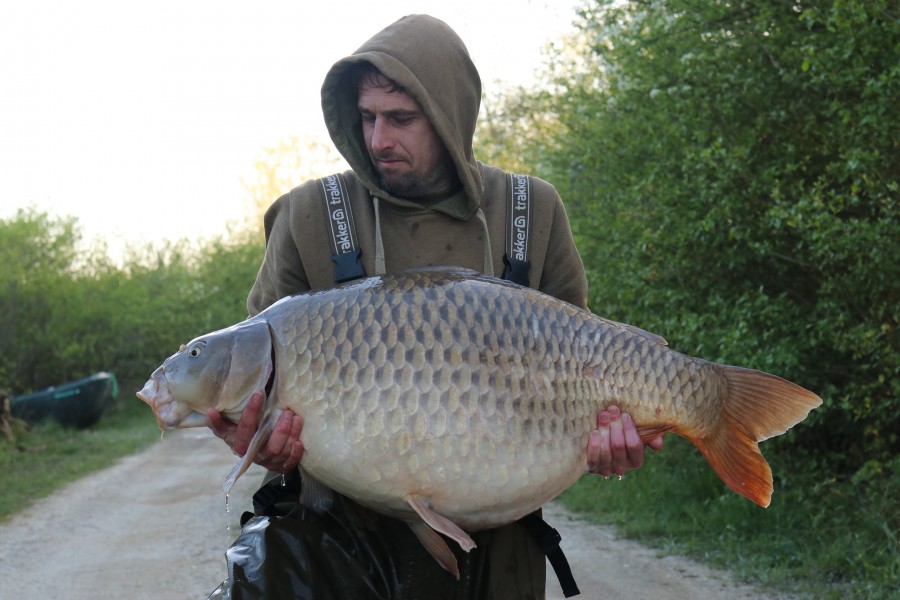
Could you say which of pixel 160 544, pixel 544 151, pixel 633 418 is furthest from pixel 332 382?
pixel 544 151

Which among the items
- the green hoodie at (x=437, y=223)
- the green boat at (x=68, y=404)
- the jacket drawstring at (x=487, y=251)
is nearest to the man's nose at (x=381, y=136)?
the green hoodie at (x=437, y=223)

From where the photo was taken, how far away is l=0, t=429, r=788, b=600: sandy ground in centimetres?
603

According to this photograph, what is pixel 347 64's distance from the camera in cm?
315

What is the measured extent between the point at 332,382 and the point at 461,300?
37 cm

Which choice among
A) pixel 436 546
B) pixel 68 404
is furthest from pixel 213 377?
pixel 68 404

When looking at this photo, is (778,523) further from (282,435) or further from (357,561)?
(282,435)

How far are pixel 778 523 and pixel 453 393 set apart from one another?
483 centimetres

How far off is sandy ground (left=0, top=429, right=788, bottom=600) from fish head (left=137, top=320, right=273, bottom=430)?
3.58 m

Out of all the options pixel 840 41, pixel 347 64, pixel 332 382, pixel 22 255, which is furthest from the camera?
pixel 22 255

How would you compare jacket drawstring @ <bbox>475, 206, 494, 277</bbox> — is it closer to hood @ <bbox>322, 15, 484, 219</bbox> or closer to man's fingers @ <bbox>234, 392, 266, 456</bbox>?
hood @ <bbox>322, 15, 484, 219</bbox>

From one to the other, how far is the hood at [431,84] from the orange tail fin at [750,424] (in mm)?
884

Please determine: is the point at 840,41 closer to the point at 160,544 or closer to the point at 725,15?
the point at 725,15

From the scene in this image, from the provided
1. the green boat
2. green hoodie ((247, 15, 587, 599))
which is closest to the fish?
green hoodie ((247, 15, 587, 599))

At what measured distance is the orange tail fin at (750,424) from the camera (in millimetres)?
2629
